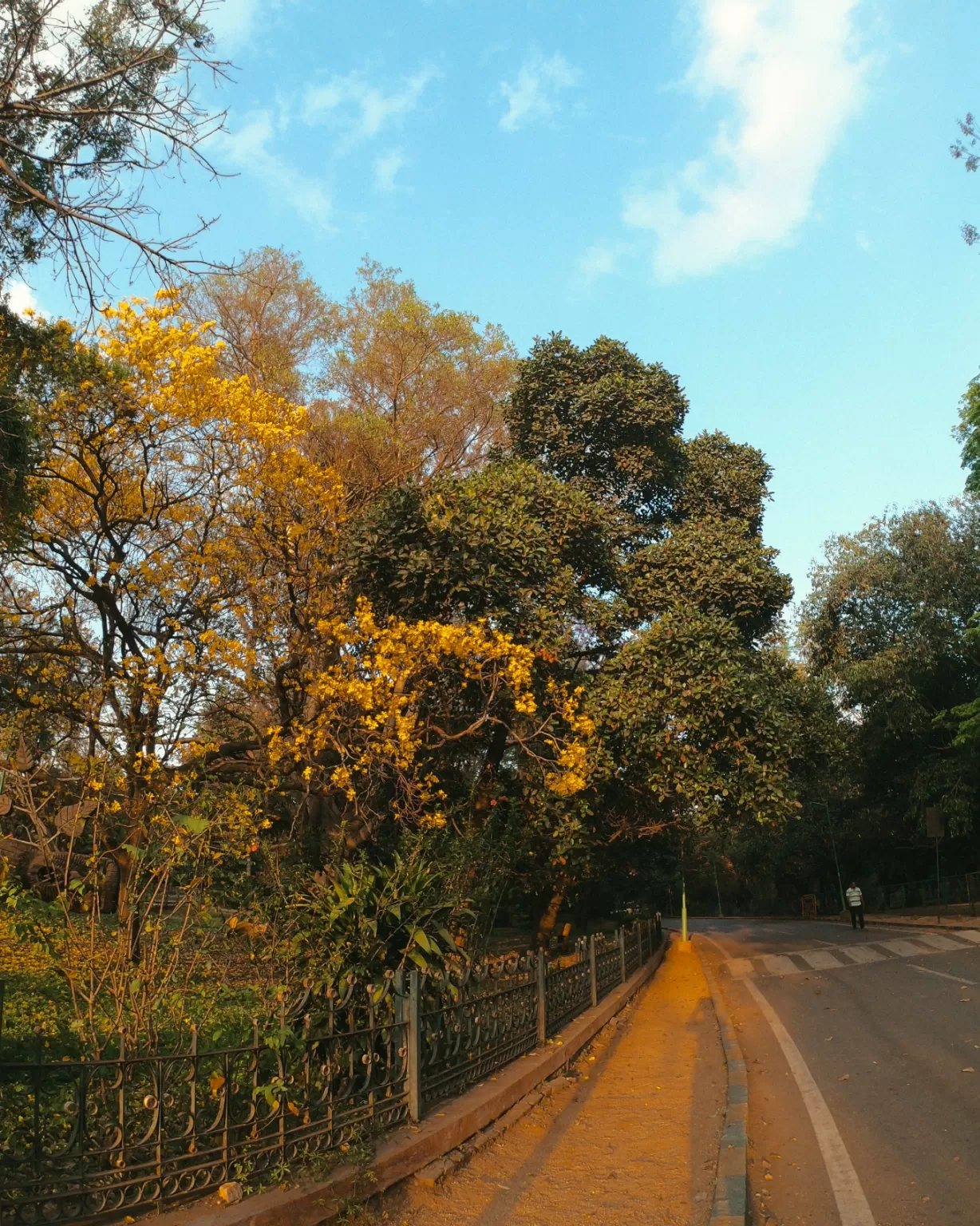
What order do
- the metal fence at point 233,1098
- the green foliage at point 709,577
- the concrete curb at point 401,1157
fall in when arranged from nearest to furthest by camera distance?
the metal fence at point 233,1098 → the concrete curb at point 401,1157 → the green foliage at point 709,577

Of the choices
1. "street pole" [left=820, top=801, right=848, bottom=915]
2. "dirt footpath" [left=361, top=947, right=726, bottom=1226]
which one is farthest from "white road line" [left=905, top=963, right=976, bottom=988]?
"street pole" [left=820, top=801, right=848, bottom=915]

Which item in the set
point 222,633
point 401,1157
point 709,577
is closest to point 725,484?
point 709,577

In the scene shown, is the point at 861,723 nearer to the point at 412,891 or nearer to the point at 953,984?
the point at 953,984

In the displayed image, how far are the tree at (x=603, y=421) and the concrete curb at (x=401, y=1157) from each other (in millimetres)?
12007

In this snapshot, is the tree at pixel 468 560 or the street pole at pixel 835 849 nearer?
the tree at pixel 468 560

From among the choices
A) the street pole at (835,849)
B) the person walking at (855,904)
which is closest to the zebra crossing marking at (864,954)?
the person walking at (855,904)

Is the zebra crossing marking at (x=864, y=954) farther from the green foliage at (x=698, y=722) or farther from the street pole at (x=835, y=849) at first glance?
the street pole at (x=835, y=849)

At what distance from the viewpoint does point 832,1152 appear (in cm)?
618

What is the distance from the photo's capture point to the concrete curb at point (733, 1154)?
195 inches

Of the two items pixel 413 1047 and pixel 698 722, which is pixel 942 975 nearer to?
pixel 698 722

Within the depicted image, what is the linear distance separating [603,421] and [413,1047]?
1446cm

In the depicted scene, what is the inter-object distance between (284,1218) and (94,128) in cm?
718

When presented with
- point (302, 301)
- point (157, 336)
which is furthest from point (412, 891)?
point (302, 301)

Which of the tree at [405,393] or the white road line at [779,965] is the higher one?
the tree at [405,393]
